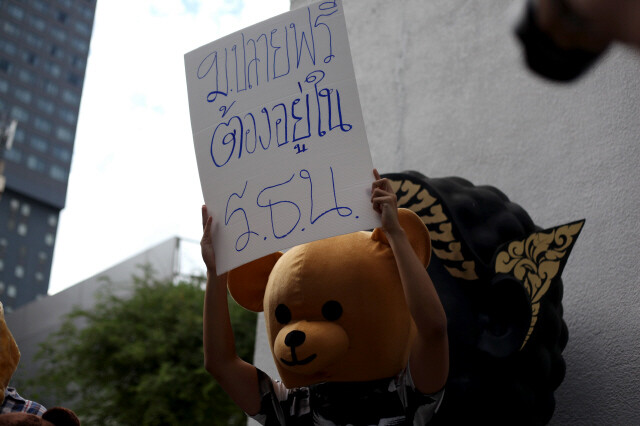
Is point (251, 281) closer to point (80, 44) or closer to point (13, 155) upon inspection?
point (13, 155)

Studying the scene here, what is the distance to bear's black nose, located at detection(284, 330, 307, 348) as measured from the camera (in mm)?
1602

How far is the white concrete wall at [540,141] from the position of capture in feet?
7.79

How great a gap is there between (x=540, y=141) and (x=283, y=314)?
1.55 meters

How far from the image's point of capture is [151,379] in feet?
21.5

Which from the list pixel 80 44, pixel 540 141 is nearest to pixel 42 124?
pixel 80 44

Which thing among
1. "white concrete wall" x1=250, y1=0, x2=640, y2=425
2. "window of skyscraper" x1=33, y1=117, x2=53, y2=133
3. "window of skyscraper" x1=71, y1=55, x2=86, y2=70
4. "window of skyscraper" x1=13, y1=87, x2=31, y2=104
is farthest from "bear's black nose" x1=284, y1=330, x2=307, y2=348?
"window of skyscraper" x1=71, y1=55, x2=86, y2=70

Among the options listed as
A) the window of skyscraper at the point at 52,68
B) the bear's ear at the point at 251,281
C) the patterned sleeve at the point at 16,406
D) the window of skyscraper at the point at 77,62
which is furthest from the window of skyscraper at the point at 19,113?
the bear's ear at the point at 251,281

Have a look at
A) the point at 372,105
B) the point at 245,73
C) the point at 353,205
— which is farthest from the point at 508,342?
the point at 372,105

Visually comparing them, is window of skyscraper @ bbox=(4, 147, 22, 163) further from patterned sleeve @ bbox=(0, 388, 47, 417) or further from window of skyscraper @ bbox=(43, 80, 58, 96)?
patterned sleeve @ bbox=(0, 388, 47, 417)

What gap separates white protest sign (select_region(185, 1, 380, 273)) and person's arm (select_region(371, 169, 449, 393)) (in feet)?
0.14

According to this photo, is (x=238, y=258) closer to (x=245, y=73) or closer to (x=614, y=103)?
(x=245, y=73)

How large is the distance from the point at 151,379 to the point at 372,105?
405 centimetres

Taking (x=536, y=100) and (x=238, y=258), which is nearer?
(x=238, y=258)

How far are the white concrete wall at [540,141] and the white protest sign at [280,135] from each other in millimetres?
505
